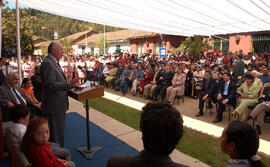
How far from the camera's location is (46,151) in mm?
2213

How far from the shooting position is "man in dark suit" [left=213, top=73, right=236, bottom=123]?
5.64 m

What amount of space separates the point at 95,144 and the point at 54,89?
5.32 feet

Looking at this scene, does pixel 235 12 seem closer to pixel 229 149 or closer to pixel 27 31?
pixel 229 149

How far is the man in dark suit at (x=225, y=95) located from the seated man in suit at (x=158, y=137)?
4.88 meters

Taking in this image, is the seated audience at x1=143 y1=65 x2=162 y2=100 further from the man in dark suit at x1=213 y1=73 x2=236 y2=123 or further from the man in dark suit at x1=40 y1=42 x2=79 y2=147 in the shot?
the man in dark suit at x1=40 y1=42 x2=79 y2=147

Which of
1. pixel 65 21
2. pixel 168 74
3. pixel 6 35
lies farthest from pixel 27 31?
pixel 65 21

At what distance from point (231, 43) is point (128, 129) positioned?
1502 centimetres

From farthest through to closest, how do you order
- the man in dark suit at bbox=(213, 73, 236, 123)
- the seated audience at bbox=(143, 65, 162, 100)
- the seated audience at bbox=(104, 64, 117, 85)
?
the seated audience at bbox=(104, 64, 117, 85) → the seated audience at bbox=(143, 65, 162, 100) → the man in dark suit at bbox=(213, 73, 236, 123)

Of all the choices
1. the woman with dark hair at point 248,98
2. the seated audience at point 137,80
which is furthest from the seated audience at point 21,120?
the seated audience at point 137,80

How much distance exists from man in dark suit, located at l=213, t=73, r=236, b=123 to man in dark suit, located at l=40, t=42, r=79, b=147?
406cm

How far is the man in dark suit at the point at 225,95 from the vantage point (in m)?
5.64

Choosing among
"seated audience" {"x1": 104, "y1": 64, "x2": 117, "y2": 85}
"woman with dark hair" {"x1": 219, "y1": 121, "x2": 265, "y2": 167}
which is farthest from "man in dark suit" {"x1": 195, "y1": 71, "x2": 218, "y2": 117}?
"seated audience" {"x1": 104, "y1": 64, "x2": 117, "y2": 85}

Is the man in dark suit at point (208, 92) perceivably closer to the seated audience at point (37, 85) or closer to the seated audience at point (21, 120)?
the seated audience at point (37, 85)

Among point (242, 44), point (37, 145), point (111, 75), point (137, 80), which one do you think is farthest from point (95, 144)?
point (242, 44)
